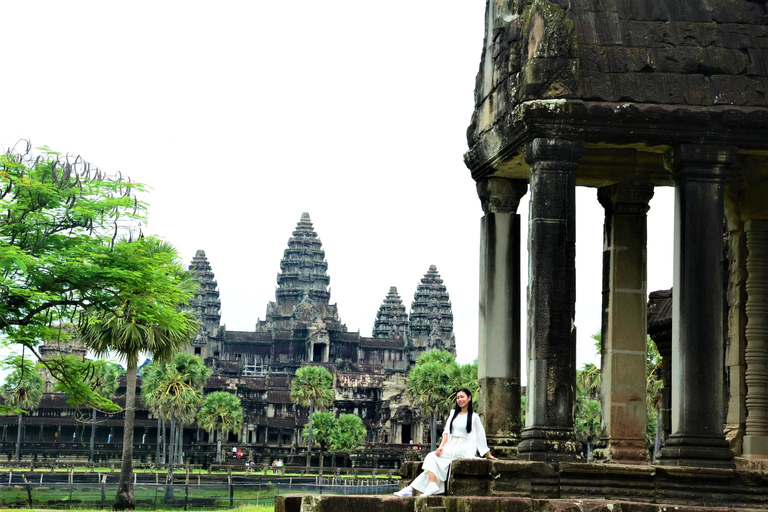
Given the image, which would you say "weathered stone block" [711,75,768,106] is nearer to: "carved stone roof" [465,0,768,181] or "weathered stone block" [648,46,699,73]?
"carved stone roof" [465,0,768,181]

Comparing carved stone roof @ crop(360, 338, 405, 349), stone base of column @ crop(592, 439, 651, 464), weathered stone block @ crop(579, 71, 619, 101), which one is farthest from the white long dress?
carved stone roof @ crop(360, 338, 405, 349)

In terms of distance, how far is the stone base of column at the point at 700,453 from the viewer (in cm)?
1432

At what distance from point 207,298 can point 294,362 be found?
15990 mm

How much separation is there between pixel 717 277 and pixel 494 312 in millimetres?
3633

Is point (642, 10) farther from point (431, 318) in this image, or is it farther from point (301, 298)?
point (301, 298)

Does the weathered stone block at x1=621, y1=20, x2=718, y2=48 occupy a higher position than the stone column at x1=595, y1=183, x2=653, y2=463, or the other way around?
the weathered stone block at x1=621, y1=20, x2=718, y2=48

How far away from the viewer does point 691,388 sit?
14586 mm

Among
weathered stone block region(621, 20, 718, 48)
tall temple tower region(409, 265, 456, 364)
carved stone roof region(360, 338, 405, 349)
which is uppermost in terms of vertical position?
tall temple tower region(409, 265, 456, 364)

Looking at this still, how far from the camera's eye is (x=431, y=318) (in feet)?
563

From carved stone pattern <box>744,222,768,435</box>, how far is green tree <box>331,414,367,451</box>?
83.7m

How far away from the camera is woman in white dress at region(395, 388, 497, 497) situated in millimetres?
14172

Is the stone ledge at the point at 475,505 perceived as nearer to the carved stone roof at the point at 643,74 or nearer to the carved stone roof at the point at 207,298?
the carved stone roof at the point at 643,74

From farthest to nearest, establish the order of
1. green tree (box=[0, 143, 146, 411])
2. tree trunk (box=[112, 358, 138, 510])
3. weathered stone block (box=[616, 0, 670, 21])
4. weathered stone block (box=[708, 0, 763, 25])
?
tree trunk (box=[112, 358, 138, 510]) < green tree (box=[0, 143, 146, 411]) < weathered stone block (box=[708, 0, 763, 25]) < weathered stone block (box=[616, 0, 670, 21])

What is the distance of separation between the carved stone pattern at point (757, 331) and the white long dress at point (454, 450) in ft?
17.8
